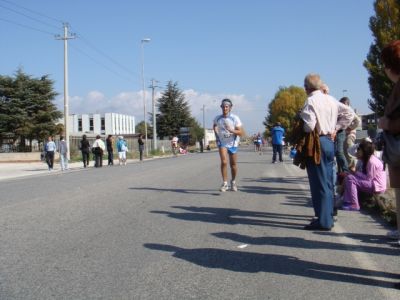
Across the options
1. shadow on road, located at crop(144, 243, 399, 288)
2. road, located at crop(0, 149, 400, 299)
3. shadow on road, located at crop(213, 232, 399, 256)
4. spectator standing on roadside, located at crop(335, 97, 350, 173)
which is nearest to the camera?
road, located at crop(0, 149, 400, 299)

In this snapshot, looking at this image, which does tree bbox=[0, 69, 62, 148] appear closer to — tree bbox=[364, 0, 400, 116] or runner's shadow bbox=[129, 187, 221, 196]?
tree bbox=[364, 0, 400, 116]

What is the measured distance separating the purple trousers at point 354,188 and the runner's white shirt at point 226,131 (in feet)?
10.3

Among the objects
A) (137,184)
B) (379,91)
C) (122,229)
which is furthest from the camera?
(379,91)

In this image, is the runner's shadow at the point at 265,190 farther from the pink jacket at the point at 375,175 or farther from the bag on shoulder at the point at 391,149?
the bag on shoulder at the point at 391,149

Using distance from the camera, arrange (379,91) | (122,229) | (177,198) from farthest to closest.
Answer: (379,91) < (177,198) < (122,229)

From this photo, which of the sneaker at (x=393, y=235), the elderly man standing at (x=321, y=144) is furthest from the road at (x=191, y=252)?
the elderly man standing at (x=321, y=144)

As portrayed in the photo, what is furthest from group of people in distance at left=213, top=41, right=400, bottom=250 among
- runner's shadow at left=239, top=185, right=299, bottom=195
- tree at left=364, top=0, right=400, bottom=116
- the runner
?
tree at left=364, top=0, right=400, bottom=116

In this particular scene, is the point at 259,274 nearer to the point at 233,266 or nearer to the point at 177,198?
the point at 233,266

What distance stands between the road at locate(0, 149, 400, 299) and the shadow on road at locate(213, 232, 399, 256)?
11mm

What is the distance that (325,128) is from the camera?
6555 millimetres

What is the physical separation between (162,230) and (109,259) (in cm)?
151

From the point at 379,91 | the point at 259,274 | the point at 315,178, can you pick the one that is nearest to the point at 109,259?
the point at 259,274

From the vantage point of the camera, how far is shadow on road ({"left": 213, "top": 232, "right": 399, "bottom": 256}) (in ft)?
18.0

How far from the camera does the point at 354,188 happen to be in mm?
8148
